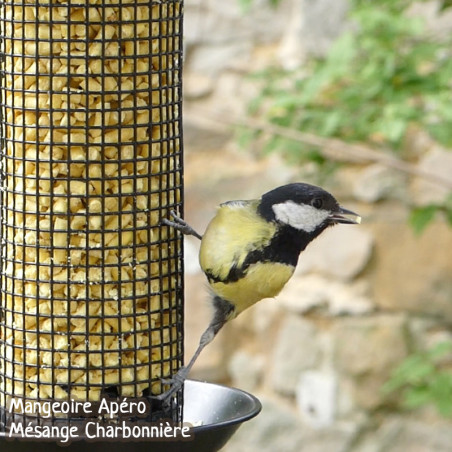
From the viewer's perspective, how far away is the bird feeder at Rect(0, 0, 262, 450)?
2254 millimetres

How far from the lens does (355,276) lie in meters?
4.05

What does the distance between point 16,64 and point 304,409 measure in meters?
2.27

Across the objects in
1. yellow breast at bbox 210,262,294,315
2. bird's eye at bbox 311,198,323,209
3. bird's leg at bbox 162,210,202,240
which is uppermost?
bird's eye at bbox 311,198,323,209

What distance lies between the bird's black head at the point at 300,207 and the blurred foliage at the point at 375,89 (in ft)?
2.01

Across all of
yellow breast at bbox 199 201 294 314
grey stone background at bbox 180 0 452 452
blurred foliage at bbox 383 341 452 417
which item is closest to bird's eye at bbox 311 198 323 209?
yellow breast at bbox 199 201 294 314

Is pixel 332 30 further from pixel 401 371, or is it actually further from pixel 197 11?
pixel 401 371

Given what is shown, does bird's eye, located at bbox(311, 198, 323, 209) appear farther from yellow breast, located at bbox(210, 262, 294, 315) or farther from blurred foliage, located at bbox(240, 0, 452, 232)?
blurred foliage, located at bbox(240, 0, 452, 232)

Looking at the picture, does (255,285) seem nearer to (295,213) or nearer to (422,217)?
(295,213)

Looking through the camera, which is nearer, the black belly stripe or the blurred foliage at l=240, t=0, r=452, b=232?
the black belly stripe

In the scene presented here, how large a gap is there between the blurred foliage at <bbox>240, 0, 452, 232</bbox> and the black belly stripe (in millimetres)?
674

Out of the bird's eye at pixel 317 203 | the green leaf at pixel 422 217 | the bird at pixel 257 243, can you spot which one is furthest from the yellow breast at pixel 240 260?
the green leaf at pixel 422 217

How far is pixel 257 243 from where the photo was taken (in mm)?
2518

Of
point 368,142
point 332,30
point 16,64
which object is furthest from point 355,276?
point 16,64

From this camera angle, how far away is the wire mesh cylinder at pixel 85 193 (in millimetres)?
2254
